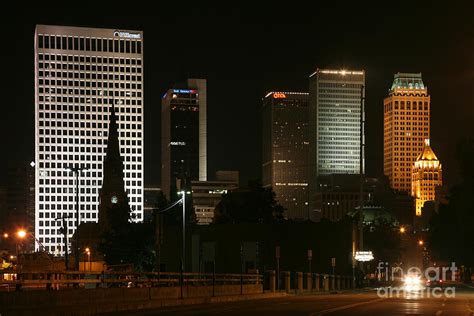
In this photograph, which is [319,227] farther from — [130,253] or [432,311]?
[432,311]

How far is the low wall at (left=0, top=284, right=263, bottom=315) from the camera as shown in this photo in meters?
28.6

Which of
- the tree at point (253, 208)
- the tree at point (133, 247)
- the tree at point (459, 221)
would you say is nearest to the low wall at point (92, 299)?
the tree at point (459, 221)

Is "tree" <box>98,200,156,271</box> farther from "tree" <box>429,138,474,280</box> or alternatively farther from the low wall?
the low wall

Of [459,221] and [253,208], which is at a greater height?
[253,208]

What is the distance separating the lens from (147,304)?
37.3 m

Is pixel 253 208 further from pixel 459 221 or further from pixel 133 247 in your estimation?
pixel 459 221

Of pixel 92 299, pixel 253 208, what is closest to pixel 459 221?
pixel 253 208

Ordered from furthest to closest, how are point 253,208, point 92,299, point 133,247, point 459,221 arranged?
point 253,208 < point 133,247 < point 459,221 < point 92,299

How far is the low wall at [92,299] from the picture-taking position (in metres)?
28.6

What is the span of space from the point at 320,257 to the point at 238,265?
8.26 m

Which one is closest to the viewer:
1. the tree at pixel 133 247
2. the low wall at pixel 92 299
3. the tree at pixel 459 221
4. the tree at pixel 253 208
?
the low wall at pixel 92 299

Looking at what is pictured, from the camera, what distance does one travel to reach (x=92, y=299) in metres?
33.6

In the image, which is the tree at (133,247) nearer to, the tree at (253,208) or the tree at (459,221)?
the tree at (253,208)

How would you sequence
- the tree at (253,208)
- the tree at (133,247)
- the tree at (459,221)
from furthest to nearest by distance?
the tree at (253,208) < the tree at (133,247) < the tree at (459,221)
